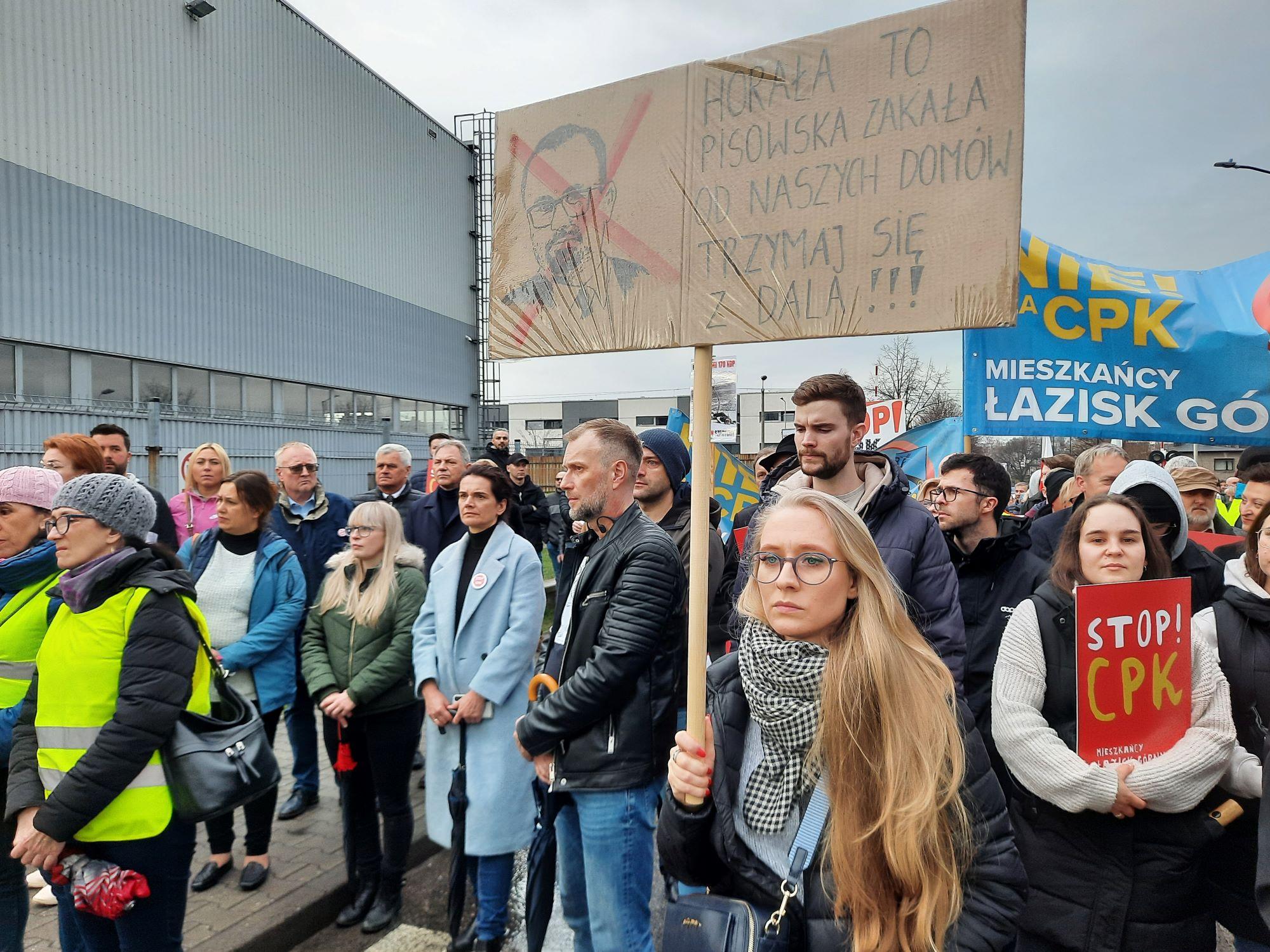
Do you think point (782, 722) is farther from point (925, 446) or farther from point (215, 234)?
point (215, 234)

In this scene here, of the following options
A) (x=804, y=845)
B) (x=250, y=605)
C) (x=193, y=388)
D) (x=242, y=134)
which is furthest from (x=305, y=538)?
(x=242, y=134)

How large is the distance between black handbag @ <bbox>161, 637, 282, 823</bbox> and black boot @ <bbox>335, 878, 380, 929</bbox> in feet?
4.17

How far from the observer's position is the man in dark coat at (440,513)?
5727 mm

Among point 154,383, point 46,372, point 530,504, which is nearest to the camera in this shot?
point 530,504

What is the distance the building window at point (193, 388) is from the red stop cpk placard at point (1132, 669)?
20587 millimetres

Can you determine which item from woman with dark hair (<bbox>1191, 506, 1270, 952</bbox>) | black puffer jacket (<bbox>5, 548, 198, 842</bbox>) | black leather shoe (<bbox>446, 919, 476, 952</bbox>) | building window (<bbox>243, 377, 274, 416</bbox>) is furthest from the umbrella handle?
building window (<bbox>243, 377, 274, 416</bbox>)

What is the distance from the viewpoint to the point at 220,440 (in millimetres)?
19719

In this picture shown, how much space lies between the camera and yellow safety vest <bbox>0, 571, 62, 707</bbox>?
282cm

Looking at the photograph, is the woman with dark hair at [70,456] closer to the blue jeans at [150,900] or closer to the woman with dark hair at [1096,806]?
the blue jeans at [150,900]

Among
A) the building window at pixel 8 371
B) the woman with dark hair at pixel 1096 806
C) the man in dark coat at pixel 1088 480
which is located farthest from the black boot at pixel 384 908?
the building window at pixel 8 371

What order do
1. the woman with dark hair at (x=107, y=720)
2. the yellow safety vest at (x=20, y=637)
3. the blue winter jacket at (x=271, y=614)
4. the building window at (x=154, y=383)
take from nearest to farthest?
1. the woman with dark hair at (x=107, y=720)
2. the yellow safety vest at (x=20, y=637)
3. the blue winter jacket at (x=271, y=614)
4. the building window at (x=154, y=383)

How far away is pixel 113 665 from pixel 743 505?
5.63m

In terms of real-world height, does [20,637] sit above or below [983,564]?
below

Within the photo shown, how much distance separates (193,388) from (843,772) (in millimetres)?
21019
